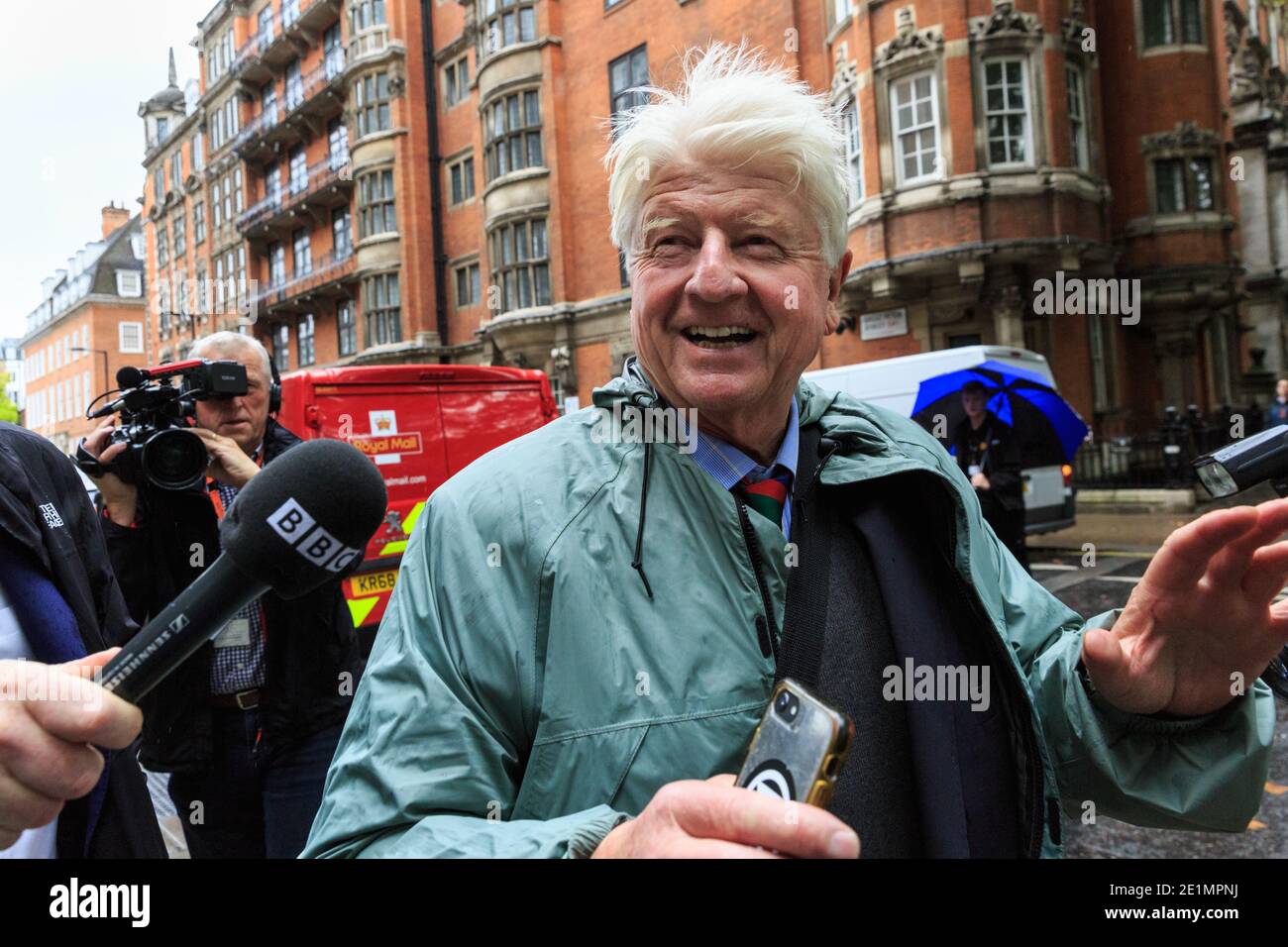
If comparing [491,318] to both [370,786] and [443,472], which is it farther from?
[370,786]

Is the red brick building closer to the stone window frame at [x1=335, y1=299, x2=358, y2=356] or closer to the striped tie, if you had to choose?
the stone window frame at [x1=335, y1=299, x2=358, y2=356]

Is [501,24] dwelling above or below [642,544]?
above

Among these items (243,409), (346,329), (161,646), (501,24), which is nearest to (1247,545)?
(161,646)

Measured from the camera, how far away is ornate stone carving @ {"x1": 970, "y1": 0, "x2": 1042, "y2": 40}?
15.0m

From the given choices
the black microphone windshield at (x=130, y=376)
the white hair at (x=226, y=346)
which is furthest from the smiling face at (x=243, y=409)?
the black microphone windshield at (x=130, y=376)

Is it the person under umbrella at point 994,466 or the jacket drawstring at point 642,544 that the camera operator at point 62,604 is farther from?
the person under umbrella at point 994,466

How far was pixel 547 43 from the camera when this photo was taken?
72.0 ft

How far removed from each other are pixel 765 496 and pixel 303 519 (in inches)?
32.8

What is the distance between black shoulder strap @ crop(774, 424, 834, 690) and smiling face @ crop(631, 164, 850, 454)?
117 millimetres

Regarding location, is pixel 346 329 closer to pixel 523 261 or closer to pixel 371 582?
pixel 523 261

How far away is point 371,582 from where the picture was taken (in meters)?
6.30

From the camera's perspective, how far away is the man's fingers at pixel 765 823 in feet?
2.22
